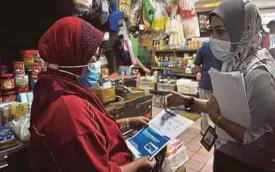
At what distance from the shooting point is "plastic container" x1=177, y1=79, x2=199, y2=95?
4.68 metres

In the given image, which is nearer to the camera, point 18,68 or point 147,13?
point 18,68

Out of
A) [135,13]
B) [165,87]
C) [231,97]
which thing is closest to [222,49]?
[231,97]

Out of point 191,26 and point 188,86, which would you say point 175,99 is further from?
point 188,86

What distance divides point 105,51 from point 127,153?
1180 mm

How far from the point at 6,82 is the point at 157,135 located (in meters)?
0.98

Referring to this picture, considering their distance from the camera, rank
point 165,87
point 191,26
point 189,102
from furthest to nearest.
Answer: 1. point 165,87
2. point 191,26
3. point 189,102

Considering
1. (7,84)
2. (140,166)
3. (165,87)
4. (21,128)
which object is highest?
(7,84)

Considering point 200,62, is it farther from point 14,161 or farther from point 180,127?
point 14,161

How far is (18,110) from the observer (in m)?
1.42

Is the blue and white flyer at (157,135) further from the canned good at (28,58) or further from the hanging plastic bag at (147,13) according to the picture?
the hanging plastic bag at (147,13)

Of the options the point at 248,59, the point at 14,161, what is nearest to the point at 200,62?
the point at 248,59

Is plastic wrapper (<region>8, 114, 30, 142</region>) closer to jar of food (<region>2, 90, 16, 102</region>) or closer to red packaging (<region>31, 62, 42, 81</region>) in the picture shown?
jar of food (<region>2, 90, 16, 102</region>)

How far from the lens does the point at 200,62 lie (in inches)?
136

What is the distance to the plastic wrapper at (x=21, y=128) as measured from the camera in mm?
1246
